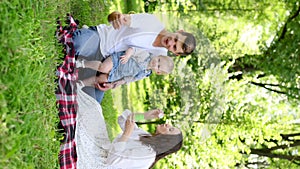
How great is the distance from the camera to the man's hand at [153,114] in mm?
3426

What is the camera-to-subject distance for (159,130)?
3.27 meters

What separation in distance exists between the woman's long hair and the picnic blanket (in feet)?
1.68

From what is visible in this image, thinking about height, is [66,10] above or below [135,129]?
above

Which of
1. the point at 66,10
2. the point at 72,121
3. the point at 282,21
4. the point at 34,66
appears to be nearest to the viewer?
the point at 34,66

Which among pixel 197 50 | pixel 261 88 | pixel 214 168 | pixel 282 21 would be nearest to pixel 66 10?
pixel 197 50

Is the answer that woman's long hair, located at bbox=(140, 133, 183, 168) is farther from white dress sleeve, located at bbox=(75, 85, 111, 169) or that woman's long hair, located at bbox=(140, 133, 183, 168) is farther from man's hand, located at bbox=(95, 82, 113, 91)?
man's hand, located at bbox=(95, 82, 113, 91)

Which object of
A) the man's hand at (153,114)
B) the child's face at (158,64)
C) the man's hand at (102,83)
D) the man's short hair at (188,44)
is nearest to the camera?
the child's face at (158,64)

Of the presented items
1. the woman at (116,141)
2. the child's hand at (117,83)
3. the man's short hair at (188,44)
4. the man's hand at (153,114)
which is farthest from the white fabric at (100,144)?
the man's short hair at (188,44)

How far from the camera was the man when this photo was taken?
9.71ft

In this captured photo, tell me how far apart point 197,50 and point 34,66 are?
3.67 feet

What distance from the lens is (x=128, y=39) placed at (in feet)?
10.1

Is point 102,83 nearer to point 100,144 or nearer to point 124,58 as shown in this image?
point 124,58

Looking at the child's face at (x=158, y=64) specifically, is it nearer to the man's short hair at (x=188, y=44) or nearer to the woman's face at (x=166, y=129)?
the man's short hair at (x=188, y=44)

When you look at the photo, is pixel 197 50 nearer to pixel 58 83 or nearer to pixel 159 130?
pixel 159 130
